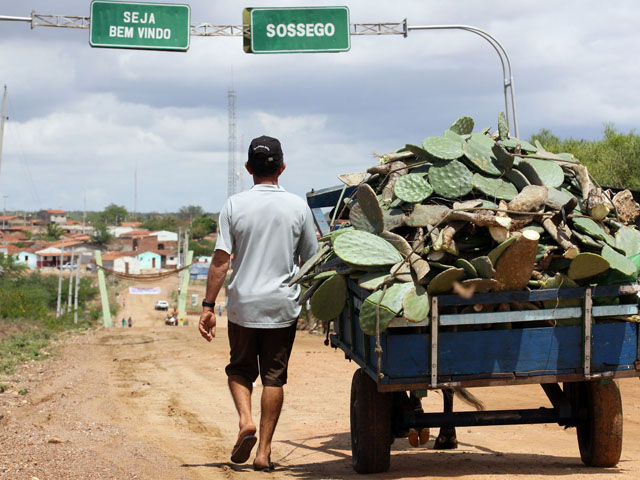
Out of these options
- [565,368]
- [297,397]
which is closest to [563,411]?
[565,368]

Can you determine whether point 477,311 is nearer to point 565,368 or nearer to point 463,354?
point 463,354

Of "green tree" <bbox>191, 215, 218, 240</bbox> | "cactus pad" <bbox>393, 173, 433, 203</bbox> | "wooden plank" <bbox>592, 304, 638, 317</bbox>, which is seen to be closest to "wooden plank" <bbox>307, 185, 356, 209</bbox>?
"cactus pad" <bbox>393, 173, 433, 203</bbox>

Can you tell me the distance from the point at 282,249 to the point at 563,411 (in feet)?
7.04

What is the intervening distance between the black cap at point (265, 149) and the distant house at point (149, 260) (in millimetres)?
89078

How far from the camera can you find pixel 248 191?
5.04m

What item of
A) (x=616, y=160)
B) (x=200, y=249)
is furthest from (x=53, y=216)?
(x=616, y=160)

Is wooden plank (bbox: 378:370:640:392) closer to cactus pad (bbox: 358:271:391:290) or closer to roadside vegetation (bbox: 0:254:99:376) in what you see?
cactus pad (bbox: 358:271:391:290)

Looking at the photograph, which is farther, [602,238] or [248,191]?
[248,191]

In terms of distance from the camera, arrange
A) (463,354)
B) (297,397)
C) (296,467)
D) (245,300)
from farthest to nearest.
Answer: (297,397)
(296,467)
(245,300)
(463,354)

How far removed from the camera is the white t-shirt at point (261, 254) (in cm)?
486

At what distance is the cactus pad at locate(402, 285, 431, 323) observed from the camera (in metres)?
3.99

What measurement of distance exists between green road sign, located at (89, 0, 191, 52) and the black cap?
30.2 feet

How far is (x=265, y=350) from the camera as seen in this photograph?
197 inches

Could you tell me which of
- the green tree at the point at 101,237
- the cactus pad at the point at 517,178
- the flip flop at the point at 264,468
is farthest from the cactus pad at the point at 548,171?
the green tree at the point at 101,237
